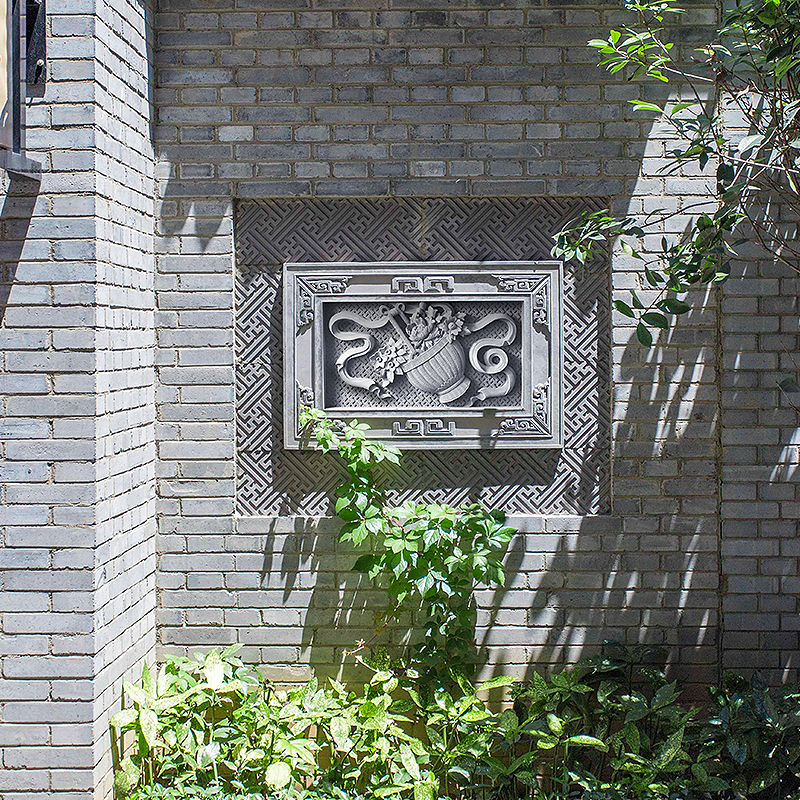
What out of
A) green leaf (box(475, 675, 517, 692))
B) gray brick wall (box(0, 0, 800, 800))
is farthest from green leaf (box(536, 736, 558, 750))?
gray brick wall (box(0, 0, 800, 800))

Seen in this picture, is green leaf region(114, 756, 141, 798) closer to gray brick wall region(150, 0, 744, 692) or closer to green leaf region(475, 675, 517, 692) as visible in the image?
gray brick wall region(150, 0, 744, 692)

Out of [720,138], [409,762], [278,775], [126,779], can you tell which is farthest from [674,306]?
[126,779]

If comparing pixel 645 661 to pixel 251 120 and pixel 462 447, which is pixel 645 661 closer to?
pixel 462 447

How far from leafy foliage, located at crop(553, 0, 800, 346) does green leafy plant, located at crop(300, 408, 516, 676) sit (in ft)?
3.29

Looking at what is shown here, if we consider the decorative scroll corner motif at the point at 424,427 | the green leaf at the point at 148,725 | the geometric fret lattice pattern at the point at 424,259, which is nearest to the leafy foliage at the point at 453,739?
the green leaf at the point at 148,725

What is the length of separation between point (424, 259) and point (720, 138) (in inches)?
48.6

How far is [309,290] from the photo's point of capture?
3.28 m

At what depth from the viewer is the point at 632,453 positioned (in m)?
3.29

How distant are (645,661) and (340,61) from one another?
2793mm

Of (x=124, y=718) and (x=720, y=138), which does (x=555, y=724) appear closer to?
(x=124, y=718)

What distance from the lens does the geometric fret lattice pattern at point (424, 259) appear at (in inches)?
130

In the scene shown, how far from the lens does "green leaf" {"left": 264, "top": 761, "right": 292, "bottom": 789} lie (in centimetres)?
276

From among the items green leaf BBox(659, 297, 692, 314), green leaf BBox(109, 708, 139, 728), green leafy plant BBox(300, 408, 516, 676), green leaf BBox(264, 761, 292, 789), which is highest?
green leaf BBox(659, 297, 692, 314)

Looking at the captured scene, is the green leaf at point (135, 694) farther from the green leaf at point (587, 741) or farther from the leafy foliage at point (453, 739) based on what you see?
the green leaf at point (587, 741)
